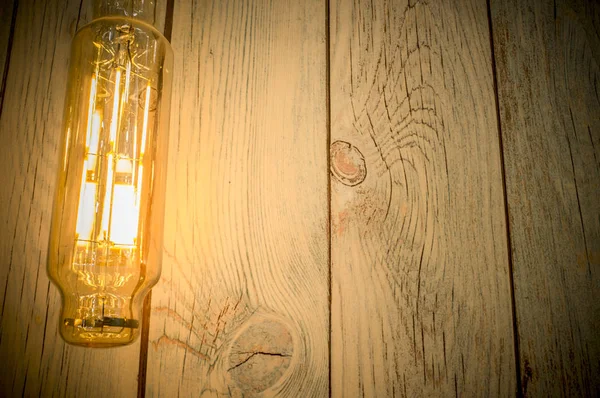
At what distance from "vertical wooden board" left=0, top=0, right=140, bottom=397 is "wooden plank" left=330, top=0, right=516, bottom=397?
0.36 meters

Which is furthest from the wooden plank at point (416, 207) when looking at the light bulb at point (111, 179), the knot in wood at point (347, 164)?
the light bulb at point (111, 179)

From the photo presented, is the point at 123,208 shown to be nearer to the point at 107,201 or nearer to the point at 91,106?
the point at 107,201

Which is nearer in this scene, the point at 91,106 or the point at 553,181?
the point at 91,106

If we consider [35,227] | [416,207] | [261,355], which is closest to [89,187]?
[35,227]

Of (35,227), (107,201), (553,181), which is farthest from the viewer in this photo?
(553,181)

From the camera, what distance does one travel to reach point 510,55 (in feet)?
2.63

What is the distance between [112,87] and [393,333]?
56 centimetres

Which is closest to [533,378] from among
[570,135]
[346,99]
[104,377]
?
[570,135]

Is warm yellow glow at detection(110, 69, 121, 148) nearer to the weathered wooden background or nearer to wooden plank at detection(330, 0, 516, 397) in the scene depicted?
the weathered wooden background

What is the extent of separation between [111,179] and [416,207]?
19.1 inches

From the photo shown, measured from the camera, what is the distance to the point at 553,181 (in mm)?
754

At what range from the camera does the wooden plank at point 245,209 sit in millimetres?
642

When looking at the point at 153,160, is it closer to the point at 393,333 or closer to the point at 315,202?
the point at 315,202

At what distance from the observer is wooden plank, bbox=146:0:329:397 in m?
0.64
